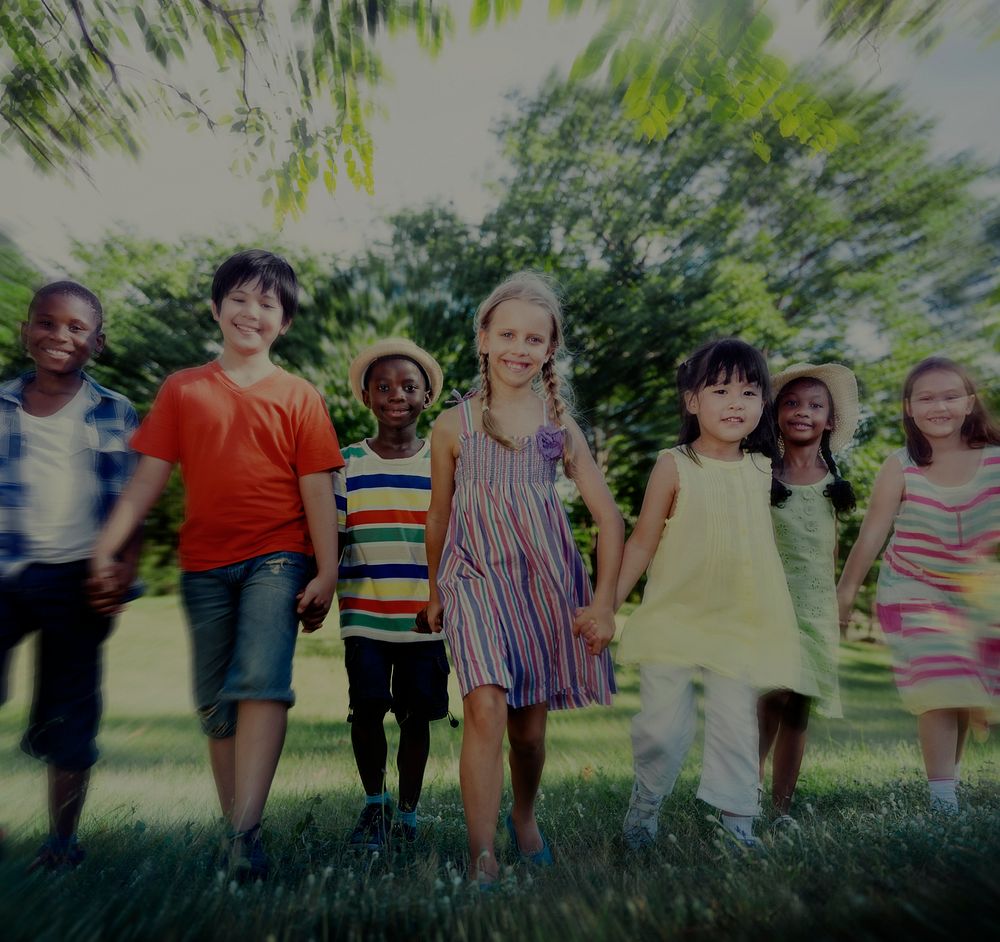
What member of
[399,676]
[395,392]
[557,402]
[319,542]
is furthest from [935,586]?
[319,542]

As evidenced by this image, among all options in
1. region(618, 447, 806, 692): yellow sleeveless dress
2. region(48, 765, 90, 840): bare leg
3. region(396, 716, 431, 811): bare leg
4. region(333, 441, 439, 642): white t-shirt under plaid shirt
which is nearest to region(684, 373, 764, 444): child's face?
region(618, 447, 806, 692): yellow sleeveless dress

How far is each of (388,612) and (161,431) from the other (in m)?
1.16

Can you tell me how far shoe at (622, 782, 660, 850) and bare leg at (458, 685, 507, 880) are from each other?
0.75 metres

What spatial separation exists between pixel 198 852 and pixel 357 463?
1786mm

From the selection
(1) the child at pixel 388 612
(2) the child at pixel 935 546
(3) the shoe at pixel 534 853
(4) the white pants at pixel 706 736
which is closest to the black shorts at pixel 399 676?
(1) the child at pixel 388 612

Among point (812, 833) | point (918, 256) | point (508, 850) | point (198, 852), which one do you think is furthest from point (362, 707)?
point (918, 256)

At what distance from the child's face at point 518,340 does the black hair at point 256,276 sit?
735mm

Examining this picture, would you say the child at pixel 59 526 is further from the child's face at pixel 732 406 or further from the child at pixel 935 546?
the child at pixel 935 546

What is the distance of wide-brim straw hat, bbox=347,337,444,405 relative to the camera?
435cm

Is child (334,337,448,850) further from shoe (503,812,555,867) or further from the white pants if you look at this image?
the white pants

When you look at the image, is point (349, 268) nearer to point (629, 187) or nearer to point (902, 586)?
point (629, 187)

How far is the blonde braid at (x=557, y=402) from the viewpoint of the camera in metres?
3.51

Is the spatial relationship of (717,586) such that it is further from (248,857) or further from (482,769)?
(248,857)

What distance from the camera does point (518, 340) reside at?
3508 millimetres
